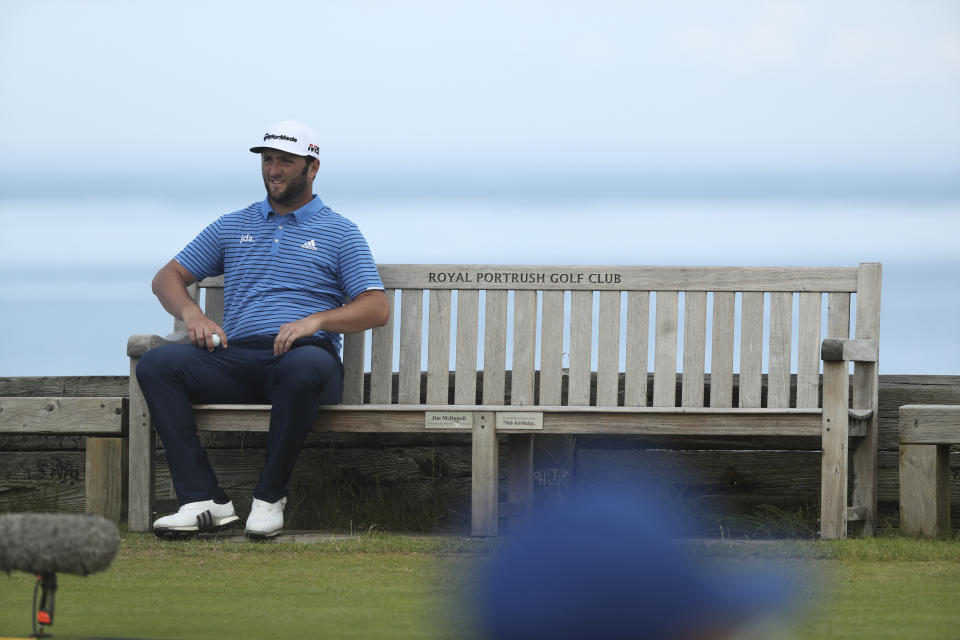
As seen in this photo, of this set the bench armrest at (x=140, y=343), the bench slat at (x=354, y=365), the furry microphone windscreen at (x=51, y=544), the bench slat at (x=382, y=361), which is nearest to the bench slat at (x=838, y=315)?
the bench slat at (x=382, y=361)

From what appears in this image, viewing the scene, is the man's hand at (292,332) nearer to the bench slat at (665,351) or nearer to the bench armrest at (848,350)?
the bench slat at (665,351)

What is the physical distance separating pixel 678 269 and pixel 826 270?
0.58 meters

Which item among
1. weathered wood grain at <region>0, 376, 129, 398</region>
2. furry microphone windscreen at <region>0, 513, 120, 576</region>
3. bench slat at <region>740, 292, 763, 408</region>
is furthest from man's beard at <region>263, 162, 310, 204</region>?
furry microphone windscreen at <region>0, 513, 120, 576</region>

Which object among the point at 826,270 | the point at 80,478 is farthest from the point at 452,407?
the point at 80,478

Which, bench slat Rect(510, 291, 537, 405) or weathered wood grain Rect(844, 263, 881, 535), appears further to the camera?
bench slat Rect(510, 291, 537, 405)

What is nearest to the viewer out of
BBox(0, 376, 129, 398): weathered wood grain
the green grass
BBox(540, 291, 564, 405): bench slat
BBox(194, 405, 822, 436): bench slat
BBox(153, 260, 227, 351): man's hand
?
the green grass

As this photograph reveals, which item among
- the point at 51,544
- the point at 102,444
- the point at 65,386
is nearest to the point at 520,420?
the point at 102,444

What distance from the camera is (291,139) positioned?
191 inches

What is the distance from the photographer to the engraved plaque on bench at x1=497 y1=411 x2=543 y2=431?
4.60m

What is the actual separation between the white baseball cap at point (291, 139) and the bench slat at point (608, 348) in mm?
1311

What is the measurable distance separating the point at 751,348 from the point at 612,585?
4103 millimetres

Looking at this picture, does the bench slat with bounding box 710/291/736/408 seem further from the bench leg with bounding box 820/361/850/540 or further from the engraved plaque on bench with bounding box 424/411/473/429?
the engraved plaque on bench with bounding box 424/411/473/429

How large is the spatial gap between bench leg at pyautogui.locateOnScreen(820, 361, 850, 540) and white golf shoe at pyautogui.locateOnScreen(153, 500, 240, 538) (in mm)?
2119

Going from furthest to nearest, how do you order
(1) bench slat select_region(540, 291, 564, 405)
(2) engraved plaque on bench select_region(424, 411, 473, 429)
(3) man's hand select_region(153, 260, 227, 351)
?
(1) bench slat select_region(540, 291, 564, 405) → (3) man's hand select_region(153, 260, 227, 351) → (2) engraved plaque on bench select_region(424, 411, 473, 429)
